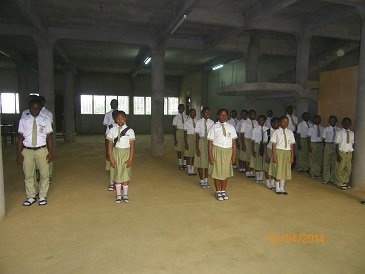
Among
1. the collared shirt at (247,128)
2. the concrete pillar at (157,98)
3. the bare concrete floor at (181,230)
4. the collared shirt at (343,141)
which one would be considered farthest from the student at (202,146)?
the concrete pillar at (157,98)

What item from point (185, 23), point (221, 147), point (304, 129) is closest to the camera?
point (221, 147)

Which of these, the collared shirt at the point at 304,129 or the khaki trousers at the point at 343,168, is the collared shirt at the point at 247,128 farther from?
the khaki trousers at the point at 343,168

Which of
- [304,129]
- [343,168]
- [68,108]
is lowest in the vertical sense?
[343,168]

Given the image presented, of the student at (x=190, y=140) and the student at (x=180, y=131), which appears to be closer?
the student at (x=190, y=140)

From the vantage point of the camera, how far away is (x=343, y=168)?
578 centimetres

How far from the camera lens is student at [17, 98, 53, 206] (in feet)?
13.9

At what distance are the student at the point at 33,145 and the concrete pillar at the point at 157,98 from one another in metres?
5.63

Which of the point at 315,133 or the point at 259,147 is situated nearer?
the point at 259,147

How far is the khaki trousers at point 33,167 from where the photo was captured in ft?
14.1

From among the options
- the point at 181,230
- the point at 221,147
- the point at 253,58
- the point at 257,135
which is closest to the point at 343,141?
the point at 257,135

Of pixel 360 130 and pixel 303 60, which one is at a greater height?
pixel 303 60

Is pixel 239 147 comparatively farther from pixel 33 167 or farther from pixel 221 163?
pixel 33 167

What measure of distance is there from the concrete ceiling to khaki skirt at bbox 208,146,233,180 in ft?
11.4
